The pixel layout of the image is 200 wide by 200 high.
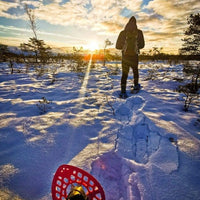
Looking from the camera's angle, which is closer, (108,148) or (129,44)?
(108,148)

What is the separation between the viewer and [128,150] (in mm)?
1460

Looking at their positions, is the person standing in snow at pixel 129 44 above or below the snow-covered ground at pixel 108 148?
above

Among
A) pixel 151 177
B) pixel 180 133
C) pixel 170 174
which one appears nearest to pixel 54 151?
pixel 151 177

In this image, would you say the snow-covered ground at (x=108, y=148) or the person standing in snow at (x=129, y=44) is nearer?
the snow-covered ground at (x=108, y=148)

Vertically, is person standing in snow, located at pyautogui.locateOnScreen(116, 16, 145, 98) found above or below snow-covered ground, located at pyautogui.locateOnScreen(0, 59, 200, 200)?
above

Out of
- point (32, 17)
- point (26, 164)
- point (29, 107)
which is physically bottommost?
point (26, 164)

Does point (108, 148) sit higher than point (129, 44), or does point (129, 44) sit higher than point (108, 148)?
point (129, 44)

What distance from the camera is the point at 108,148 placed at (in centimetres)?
149

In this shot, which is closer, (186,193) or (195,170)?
(186,193)

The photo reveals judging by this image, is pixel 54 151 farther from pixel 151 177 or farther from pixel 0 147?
pixel 151 177

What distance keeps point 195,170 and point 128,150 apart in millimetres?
652

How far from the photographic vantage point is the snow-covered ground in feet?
3.43

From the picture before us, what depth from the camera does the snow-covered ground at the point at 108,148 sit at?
1047mm

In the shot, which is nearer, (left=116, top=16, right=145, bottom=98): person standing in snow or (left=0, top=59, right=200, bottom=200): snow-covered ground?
(left=0, top=59, right=200, bottom=200): snow-covered ground
